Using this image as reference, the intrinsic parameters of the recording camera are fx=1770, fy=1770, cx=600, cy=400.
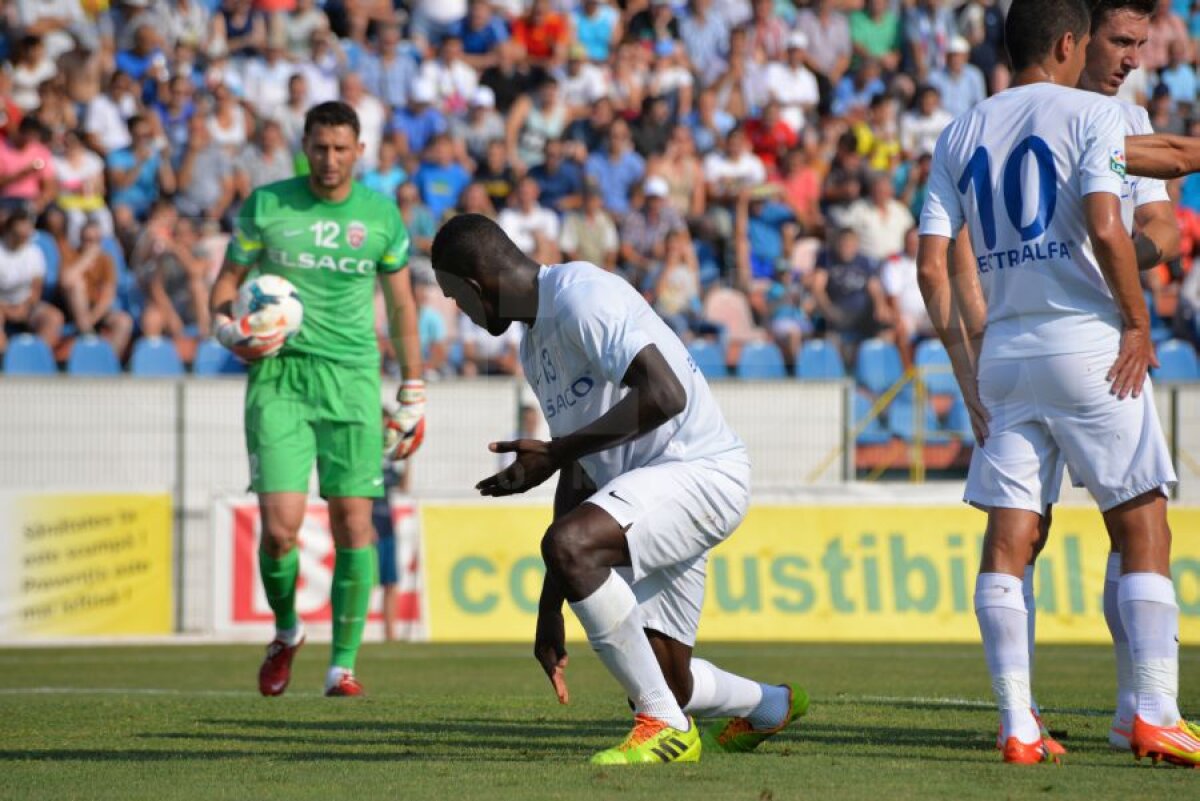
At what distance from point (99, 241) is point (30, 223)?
67 centimetres

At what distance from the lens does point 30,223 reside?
17.1 metres

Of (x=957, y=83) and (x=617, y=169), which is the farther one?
(x=957, y=83)

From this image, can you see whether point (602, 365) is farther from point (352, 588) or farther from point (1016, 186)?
point (352, 588)

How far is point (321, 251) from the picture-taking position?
929 cm

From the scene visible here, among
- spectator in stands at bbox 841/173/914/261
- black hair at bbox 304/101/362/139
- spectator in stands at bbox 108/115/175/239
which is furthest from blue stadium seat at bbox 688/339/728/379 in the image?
black hair at bbox 304/101/362/139

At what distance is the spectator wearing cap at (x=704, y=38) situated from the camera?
2220cm

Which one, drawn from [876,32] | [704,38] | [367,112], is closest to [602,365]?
[367,112]

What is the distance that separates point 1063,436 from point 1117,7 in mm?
1760

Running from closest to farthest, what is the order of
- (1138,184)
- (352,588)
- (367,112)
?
(1138,184) < (352,588) < (367,112)

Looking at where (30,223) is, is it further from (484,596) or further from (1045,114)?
(1045,114)

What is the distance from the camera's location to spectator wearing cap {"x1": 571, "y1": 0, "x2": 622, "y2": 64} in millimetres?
22172

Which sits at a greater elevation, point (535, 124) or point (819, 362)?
point (535, 124)

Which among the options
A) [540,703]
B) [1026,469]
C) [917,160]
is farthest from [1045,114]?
[917,160]

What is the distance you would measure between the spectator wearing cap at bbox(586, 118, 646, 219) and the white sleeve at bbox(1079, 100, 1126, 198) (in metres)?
13.9
